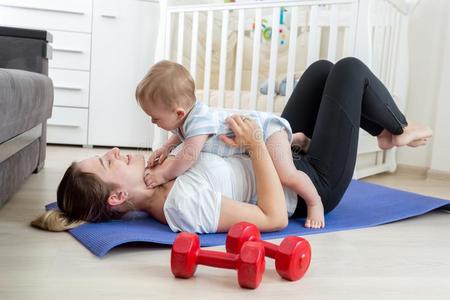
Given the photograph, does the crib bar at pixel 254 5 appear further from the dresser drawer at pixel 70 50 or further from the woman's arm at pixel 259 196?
the woman's arm at pixel 259 196

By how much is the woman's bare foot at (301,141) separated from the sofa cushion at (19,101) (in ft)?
2.69

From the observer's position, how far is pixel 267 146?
1441 millimetres

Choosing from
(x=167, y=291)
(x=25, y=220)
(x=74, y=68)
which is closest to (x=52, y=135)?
(x=74, y=68)

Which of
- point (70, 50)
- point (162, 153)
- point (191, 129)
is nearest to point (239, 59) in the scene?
point (70, 50)

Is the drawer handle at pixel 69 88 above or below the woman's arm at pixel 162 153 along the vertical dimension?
above

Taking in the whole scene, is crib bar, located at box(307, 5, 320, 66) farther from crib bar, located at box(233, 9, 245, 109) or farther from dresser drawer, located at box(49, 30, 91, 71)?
dresser drawer, located at box(49, 30, 91, 71)

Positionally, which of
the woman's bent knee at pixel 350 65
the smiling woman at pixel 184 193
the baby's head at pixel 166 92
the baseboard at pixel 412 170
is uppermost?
the woman's bent knee at pixel 350 65

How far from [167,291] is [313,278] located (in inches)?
12.3

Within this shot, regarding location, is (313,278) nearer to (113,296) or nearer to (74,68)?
(113,296)

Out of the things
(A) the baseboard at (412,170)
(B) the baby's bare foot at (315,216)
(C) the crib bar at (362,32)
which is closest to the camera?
(B) the baby's bare foot at (315,216)

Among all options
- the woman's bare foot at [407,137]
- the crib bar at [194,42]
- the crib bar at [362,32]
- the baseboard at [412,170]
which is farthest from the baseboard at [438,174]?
the crib bar at [194,42]

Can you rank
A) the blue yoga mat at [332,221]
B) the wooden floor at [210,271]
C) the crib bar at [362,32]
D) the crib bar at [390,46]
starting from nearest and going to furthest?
the wooden floor at [210,271] → the blue yoga mat at [332,221] → the crib bar at [362,32] → the crib bar at [390,46]

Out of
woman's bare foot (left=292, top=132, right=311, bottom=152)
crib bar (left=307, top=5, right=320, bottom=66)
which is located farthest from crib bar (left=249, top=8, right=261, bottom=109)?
woman's bare foot (left=292, top=132, right=311, bottom=152)

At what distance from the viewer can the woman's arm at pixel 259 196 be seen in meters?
1.31
